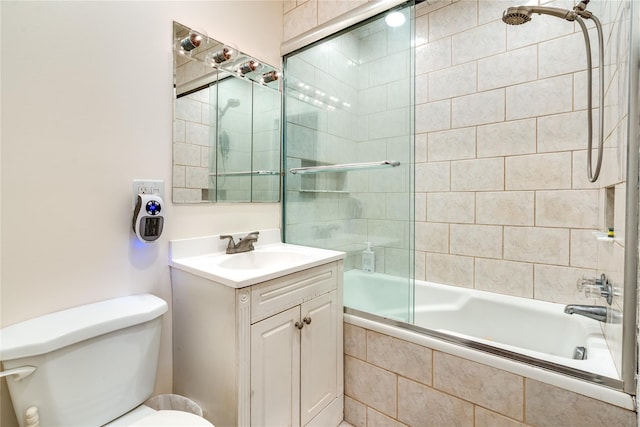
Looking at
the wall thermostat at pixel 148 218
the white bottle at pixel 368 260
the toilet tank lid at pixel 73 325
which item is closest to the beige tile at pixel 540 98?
the white bottle at pixel 368 260

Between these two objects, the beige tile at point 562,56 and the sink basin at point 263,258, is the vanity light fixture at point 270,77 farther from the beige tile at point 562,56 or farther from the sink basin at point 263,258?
the beige tile at point 562,56

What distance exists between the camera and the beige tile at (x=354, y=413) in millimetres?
1543

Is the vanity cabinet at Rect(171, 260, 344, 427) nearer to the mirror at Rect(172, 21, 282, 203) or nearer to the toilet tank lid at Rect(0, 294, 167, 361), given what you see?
the toilet tank lid at Rect(0, 294, 167, 361)

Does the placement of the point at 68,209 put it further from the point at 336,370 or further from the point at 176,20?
the point at 336,370

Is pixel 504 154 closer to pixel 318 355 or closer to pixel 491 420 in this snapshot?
pixel 491 420

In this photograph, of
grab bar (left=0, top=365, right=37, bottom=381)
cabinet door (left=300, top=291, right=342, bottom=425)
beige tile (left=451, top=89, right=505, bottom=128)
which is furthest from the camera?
beige tile (left=451, top=89, right=505, bottom=128)

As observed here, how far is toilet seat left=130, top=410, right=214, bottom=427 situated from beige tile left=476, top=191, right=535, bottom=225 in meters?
1.86

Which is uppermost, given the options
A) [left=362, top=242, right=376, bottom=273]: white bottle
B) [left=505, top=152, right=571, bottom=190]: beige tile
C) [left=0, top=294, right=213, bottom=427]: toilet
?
[left=505, top=152, right=571, bottom=190]: beige tile

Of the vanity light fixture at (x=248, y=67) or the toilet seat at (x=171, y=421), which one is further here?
the vanity light fixture at (x=248, y=67)

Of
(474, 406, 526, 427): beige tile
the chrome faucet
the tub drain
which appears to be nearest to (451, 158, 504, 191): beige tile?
the tub drain

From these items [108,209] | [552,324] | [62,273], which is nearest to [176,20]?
[108,209]

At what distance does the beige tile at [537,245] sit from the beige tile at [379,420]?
1173 mm

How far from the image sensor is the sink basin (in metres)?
1.57

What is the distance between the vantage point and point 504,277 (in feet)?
6.16
